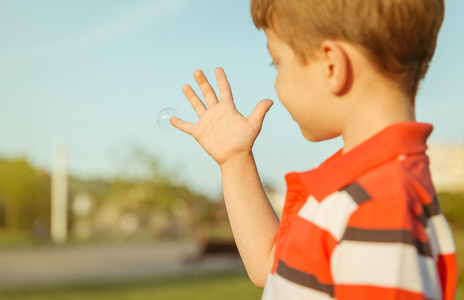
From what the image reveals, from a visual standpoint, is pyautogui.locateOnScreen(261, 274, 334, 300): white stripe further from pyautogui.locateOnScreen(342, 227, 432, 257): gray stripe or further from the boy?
pyautogui.locateOnScreen(342, 227, 432, 257): gray stripe

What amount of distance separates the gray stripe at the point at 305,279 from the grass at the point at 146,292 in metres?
7.50

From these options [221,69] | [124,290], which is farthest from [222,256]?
[221,69]

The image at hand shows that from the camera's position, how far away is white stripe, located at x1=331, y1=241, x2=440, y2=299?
93 cm

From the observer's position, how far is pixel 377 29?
106 centimetres

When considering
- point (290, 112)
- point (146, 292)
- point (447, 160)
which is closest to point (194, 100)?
point (290, 112)

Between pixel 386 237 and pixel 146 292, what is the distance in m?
8.66

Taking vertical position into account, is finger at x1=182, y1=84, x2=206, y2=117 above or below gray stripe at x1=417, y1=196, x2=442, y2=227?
above

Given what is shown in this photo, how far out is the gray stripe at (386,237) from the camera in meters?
0.94

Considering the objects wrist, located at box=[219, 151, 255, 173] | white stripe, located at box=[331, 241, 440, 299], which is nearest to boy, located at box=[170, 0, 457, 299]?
white stripe, located at box=[331, 241, 440, 299]

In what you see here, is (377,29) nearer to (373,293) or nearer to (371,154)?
(371,154)

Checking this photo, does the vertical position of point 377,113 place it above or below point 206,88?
below

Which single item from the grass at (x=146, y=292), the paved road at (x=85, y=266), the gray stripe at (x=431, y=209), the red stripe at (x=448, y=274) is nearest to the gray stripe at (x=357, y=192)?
the gray stripe at (x=431, y=209)

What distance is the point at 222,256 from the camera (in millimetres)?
13922

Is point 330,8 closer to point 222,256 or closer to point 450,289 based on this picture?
point 450,289
